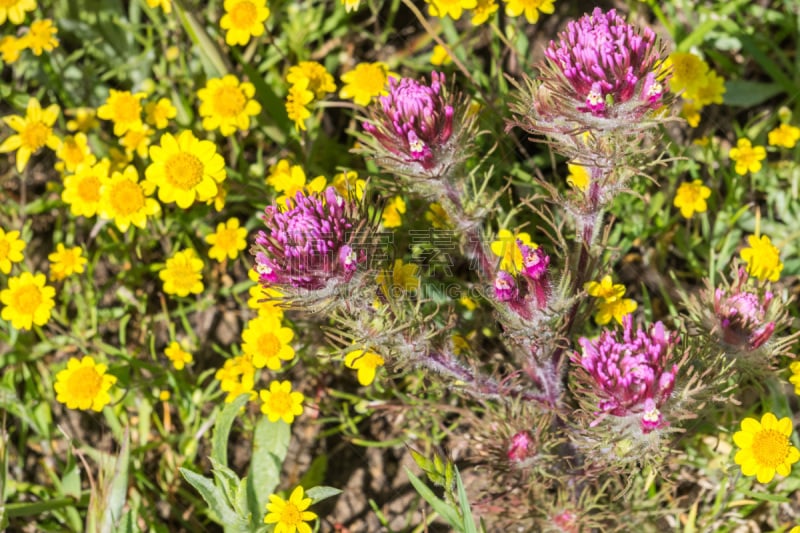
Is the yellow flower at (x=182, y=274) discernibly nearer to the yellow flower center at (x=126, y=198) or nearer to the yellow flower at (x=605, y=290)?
the yellow flower center at (x=126, y=198)

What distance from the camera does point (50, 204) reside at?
379 centimetres

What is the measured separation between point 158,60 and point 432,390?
2231 mm

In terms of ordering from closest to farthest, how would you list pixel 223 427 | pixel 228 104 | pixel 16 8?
pixel 223 427, pixel 228 104, pixel 16 8

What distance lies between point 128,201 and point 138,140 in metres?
0.40

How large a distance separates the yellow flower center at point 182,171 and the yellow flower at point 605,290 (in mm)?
1607

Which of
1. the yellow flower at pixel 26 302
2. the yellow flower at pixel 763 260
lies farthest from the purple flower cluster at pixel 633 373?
the yellow flower at pixel 26 302

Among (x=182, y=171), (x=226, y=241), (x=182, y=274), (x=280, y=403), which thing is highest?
(x=182, y=171)

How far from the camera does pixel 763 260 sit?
2.97 metres

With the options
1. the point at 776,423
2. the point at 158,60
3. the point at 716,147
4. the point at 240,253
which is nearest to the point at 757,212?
the point at 716,147

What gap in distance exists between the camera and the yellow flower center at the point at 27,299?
3.31m

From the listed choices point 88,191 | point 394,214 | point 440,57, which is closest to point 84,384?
point 88,191

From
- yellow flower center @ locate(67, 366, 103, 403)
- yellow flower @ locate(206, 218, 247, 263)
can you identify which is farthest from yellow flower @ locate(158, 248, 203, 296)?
yellow flower center @ locate(67, 366, 103, 403)

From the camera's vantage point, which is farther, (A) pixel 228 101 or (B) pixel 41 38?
(B) pixel 41 38

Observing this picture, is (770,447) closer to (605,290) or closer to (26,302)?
(605,290)
